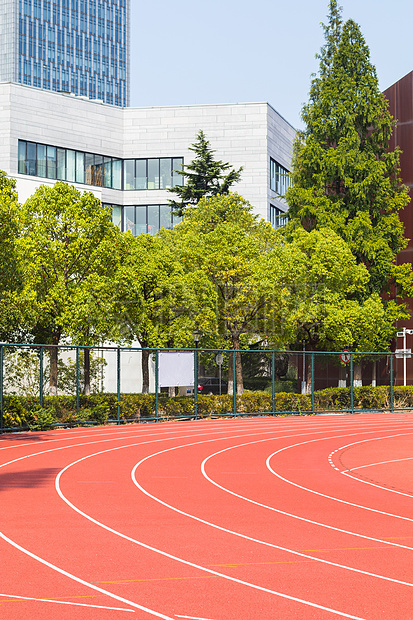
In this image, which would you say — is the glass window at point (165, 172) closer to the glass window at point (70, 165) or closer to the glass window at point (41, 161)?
the glass window at point (70, 165)

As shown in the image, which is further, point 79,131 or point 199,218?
point 79,131

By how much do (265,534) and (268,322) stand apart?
30910 millimetres

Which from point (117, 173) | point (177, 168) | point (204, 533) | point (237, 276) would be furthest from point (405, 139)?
point (204, 533)

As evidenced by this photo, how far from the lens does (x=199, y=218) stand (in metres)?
52.8

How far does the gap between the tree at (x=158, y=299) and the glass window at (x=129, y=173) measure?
2932 cm

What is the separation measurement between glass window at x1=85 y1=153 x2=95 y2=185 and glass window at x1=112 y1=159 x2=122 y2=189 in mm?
2441

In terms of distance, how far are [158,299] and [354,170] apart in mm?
18121

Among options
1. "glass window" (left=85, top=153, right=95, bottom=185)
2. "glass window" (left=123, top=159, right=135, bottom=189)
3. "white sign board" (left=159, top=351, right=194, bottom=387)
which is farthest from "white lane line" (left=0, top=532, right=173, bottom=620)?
"glass window" (left=123, top=159, right=135, bottom=189)

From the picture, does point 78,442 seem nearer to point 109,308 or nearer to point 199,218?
point 109,308

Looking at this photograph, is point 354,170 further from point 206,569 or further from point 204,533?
point 206,569

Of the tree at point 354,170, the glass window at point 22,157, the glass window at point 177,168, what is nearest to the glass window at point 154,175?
the glass window at point 177,168

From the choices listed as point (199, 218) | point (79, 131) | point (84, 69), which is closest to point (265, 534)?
point (199, 218)

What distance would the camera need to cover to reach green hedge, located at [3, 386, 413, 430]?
25938mm

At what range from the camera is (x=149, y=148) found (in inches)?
2598
